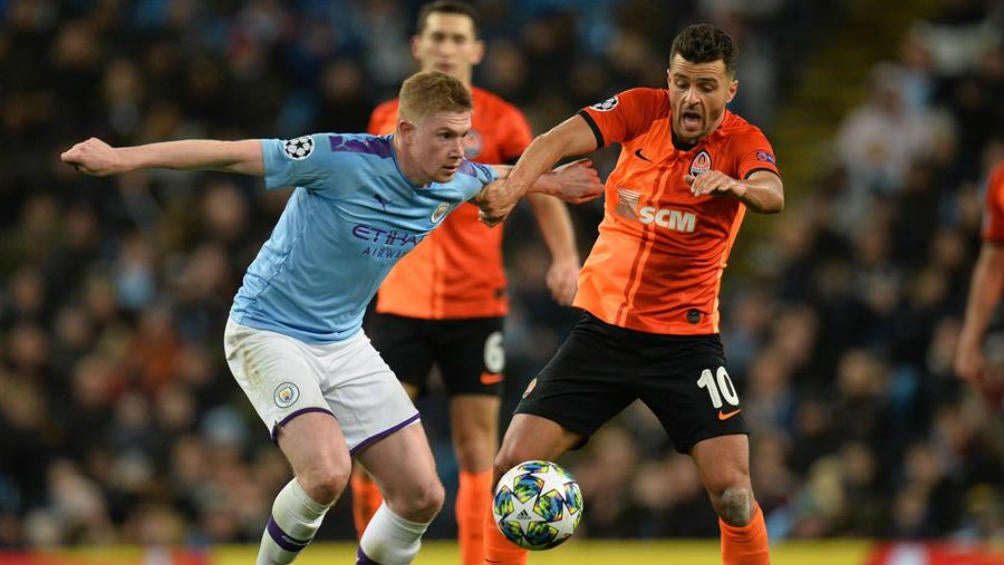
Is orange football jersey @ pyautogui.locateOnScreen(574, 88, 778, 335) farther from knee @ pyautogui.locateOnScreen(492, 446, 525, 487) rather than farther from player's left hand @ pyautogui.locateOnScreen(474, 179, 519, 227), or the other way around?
knee @ pyautogui.locateOnScreen(492, 446, 525, 487)

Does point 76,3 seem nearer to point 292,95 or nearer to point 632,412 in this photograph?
point 292,95

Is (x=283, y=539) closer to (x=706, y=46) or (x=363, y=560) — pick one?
(x=363, y=560)

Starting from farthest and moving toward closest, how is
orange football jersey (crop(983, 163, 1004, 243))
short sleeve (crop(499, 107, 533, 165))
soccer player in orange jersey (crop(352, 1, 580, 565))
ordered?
orange football jersey (crop(983, 163, 1004, 243))
short sleeve (crop(499, 107, 533, 165))
soccer player in orange jersey (crop(352, 1, 580, 565))

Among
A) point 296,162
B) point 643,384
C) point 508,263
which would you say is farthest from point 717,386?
point 508,263

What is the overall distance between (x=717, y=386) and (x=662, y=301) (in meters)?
0.39

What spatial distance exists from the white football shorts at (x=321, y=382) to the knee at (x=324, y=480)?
0.76ft

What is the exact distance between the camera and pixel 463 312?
7.47 meters

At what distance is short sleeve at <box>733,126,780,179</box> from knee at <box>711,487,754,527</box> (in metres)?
1.19

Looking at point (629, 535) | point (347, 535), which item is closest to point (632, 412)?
point (629, 535)

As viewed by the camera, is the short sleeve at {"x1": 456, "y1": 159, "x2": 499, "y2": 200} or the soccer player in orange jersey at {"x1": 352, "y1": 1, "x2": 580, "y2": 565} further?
the soccer player in orange jersey at {"x1": 352, "y1": 1, "x2": 580, "y2": 565}

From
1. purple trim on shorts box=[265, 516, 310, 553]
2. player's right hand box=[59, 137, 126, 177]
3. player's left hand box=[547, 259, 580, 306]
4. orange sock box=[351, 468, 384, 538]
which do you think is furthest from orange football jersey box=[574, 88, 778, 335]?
player's right hand box=[59, 137, 126, 177]

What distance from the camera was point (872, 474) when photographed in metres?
10.7

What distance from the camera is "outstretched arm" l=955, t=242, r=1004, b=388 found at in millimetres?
7887

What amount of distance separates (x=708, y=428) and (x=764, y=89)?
8.25 meters
